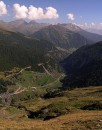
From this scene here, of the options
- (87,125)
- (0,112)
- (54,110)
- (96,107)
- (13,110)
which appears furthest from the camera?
(13,110)

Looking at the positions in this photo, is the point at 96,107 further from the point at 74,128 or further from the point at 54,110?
the point at 74,128

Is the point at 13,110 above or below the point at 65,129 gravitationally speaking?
below

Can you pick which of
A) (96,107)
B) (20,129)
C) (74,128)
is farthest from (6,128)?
(96,107)

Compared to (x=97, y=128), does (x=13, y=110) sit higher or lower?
lower

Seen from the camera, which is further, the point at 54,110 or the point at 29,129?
the point at 54,110

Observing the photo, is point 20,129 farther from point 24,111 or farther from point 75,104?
point 24,111

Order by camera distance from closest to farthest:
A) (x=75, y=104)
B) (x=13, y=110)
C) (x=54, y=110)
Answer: (x=54, y=110) → (x=75, y=104) → (x=13, y=110)

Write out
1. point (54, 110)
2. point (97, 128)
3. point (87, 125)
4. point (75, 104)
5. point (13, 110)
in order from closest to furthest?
point (97, 128) < point (87, 125) < point (54, 110) < point (75, 104) < point (13, 110)

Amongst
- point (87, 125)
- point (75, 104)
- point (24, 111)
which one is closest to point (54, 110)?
point (75, 104)

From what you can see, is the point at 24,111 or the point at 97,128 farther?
the point at 24,111
